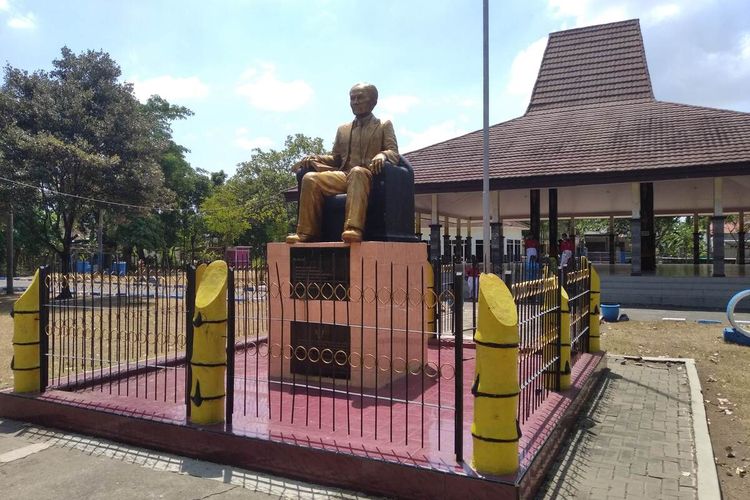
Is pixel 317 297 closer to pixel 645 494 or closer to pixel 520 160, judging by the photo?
pixel 645 494

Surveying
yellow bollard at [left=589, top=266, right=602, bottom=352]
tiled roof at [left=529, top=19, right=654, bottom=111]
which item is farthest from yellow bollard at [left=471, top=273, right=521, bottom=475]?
tiled roof at [left=529, top=19, right=654, bottom=111]

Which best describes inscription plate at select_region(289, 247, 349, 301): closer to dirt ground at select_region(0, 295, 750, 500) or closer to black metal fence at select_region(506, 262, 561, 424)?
black metal fence at select_region(506, 262, 561, 424)

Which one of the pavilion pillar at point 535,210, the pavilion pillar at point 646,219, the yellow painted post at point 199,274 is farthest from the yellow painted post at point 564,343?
the pavilion pillar at point 535,210

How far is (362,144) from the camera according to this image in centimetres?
591

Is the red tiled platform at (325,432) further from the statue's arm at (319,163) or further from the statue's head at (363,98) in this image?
the statue's head at (363,98)

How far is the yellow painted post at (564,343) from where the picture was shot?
501 centimetres

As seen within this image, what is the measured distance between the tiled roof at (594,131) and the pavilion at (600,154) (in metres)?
0.04

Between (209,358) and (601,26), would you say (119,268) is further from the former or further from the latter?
(601,26)

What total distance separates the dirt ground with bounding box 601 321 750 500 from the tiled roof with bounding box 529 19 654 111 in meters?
13.7

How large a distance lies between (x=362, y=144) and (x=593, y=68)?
20247mm

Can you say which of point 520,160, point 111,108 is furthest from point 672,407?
point 111,108

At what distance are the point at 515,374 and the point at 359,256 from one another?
220cm

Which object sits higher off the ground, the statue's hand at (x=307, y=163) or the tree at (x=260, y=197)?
the tree at (x=260, y=197)

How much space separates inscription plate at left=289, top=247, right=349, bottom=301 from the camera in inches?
204
